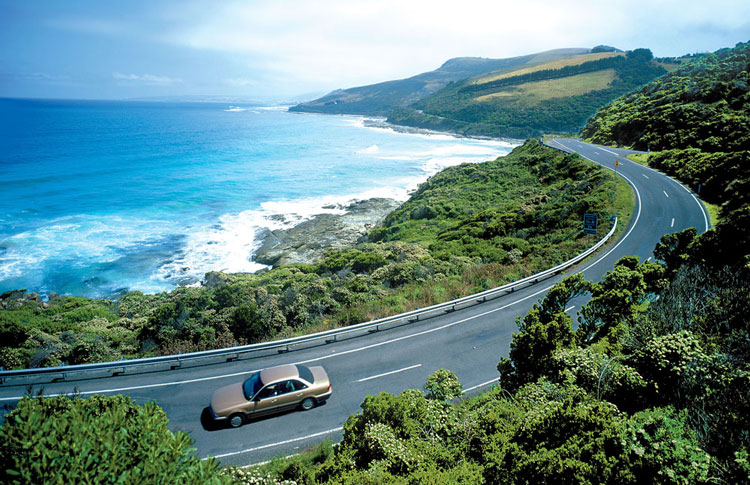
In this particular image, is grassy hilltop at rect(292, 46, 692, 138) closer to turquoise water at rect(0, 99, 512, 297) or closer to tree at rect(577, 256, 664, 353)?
turquoise water at rect(0, 99, 512, 297)

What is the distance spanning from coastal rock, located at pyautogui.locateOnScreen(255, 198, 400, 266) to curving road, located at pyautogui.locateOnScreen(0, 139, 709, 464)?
60.7 feet

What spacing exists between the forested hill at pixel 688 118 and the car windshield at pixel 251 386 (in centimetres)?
4269

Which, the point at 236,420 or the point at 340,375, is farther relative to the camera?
the point at 340,375

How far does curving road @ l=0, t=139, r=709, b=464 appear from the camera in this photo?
1030cm

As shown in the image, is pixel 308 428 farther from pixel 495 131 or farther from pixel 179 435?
pixel 495 131

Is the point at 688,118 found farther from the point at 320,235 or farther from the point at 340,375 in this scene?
the point at 340,375

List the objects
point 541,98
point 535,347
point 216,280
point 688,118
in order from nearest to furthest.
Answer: point 535,347 < point 216,280 < point 688,118 < point 541,98

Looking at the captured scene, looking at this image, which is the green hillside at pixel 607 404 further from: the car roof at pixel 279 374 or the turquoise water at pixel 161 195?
the turquoise water at pixel 161 195

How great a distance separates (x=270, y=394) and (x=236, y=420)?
44.2 inches

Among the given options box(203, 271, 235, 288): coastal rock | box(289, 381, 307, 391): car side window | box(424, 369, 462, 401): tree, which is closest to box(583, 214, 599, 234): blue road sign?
box(424, 369, 462, 401): tree

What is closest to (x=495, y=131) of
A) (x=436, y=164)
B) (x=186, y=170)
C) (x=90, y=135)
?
(x=436, y=164)

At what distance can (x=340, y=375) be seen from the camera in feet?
42.0

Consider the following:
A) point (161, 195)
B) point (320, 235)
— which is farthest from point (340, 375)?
point (161, 195)

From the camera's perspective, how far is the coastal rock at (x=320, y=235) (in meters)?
33.5
